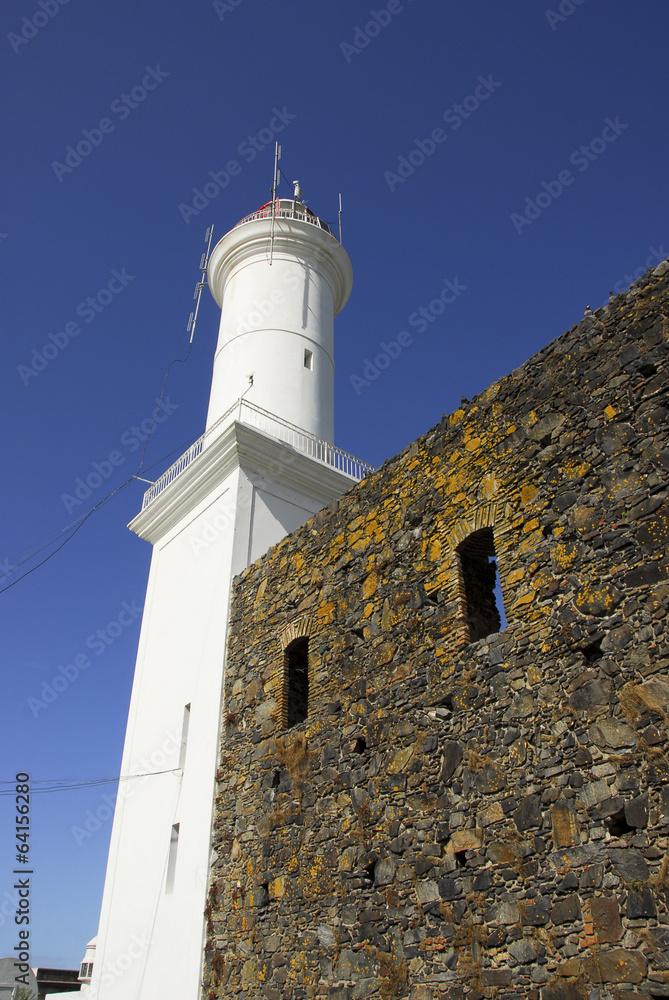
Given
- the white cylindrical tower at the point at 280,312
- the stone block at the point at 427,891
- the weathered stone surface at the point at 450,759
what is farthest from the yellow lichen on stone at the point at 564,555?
the white cylindrical tower at the point at 280,312

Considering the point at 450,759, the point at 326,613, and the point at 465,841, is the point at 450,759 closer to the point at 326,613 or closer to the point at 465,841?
the point at 465,841

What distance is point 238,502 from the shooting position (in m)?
12.3

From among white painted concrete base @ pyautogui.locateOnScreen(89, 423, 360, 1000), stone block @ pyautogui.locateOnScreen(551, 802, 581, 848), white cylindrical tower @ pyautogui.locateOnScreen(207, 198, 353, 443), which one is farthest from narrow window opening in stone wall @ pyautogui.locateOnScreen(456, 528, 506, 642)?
white cylindrical tower @ pyautogui.locateOnScreen(207, 198, 353, 443)

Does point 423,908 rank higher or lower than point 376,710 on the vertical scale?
lower

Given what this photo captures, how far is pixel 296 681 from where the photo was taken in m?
9.60

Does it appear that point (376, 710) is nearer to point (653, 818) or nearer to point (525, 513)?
point (525, 513)

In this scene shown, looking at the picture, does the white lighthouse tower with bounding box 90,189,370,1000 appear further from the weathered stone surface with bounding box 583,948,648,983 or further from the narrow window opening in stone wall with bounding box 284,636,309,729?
the weathered stone surface with bounding box 583,948,648,983

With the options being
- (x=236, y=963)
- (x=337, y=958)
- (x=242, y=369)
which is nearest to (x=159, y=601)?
(x=242, y=369)

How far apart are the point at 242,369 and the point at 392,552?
8.20 metres

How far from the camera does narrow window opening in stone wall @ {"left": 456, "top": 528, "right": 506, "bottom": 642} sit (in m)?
7.20

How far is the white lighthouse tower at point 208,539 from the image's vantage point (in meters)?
10.1

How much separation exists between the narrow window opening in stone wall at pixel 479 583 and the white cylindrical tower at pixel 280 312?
25.3ft

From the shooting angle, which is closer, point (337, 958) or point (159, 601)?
point (337, 958)

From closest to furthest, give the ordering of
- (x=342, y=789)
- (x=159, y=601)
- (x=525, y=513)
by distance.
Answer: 1. (x=525, y=513)
2. (x=342, y=789)
3. (x=159, y=601)
